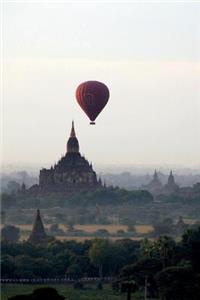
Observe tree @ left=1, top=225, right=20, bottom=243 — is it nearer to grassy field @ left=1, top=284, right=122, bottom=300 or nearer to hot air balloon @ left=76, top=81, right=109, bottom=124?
hot air balloon @ left=76, top=81, right=109, bottom=124

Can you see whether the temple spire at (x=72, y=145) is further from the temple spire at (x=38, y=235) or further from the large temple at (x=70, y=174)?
the temple spire at (x=38, y=235)

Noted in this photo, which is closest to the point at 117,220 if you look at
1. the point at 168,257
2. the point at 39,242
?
the point at 39,242

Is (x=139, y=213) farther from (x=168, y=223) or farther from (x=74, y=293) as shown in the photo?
(x=74, y=293)

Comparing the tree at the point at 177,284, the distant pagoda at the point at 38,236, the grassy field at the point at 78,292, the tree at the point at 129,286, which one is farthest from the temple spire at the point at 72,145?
the tree at the point at 177,284

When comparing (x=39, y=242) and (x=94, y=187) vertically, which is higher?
(x=94, y=187)

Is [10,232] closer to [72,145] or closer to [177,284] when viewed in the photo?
[72,145]

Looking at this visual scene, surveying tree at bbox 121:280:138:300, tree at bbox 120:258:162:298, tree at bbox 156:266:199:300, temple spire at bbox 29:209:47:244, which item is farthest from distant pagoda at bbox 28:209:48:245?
tree at bbox 156:266:199:300
